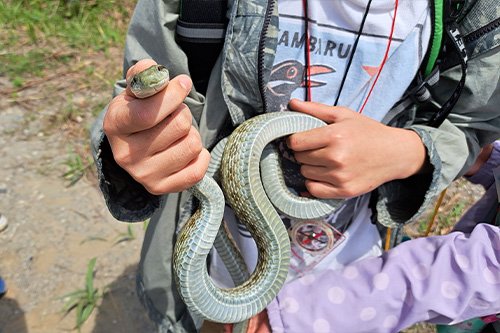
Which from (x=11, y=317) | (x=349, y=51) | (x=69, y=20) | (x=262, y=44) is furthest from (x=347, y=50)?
(x=69, y=20)

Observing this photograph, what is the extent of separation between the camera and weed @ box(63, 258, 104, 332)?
213 centimetres

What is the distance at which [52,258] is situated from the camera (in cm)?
232

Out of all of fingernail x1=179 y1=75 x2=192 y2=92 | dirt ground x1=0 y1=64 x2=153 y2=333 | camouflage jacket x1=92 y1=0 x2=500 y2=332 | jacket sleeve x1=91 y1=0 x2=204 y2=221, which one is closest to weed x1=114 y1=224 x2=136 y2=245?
dirt ground x1=0 y1=64 x2=153 y2=333

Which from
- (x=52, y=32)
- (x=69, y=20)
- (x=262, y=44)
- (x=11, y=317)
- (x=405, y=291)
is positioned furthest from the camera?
(x=69, y=20)

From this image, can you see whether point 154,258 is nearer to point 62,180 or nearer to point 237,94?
point 237,94

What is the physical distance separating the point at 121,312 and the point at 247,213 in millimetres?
1328

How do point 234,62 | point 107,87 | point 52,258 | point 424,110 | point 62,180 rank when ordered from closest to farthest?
point 234,62 < point 424,110 < point 52,258 < point 62,180 < point 107,87

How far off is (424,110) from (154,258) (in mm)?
840

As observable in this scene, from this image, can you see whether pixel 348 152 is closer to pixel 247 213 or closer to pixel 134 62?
Result: pixel 247 213

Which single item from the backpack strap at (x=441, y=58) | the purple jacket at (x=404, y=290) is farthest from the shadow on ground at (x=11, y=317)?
the backpack strap at (x=441, y=58)

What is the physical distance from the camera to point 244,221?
118 cm

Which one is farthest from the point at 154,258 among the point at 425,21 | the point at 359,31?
the point at 425,21

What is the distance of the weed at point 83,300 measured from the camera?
7.00ft

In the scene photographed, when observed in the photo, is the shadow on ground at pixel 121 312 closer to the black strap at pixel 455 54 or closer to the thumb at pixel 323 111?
the thumb at pixel 323 111
